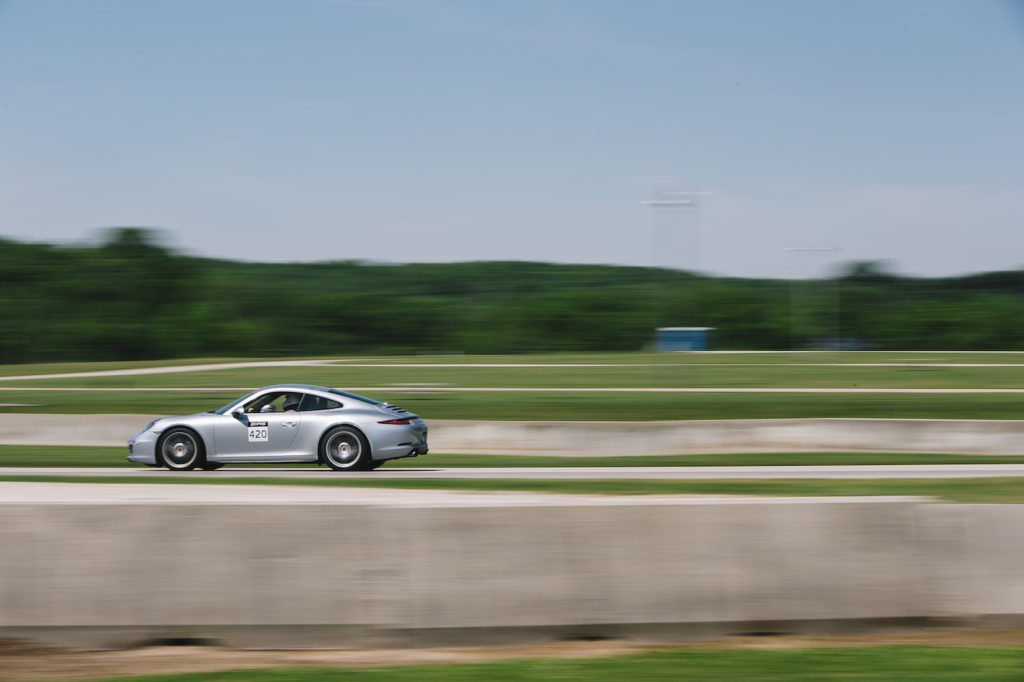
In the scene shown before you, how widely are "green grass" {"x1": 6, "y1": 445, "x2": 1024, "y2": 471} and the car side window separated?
61.6 inches

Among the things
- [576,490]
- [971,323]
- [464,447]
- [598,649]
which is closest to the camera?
[598,649]

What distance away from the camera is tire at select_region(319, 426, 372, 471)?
605 inches

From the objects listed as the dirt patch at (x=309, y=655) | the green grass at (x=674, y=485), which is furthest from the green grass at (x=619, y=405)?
the dirt patch at (x=309, y=655)

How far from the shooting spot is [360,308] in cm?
9662

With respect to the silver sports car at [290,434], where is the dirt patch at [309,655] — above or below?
below

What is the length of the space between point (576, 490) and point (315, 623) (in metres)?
5.55

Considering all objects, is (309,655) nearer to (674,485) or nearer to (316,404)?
(674,485)

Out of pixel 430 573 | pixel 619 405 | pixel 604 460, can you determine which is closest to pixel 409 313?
pixel 619 405

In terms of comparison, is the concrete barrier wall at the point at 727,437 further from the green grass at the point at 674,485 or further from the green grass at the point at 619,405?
the green grass at the point at 674,485

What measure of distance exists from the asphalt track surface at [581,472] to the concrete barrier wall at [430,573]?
7073mm

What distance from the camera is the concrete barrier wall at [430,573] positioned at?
6465 millimetres

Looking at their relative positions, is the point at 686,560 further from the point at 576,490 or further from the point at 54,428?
the point at 54,428

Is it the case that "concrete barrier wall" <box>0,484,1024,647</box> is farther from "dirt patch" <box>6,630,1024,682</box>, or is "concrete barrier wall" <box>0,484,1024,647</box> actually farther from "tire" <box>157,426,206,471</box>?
"tire" <box>157,426,206,471</box>

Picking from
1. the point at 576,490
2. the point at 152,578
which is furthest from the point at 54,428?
the point at 152,578
